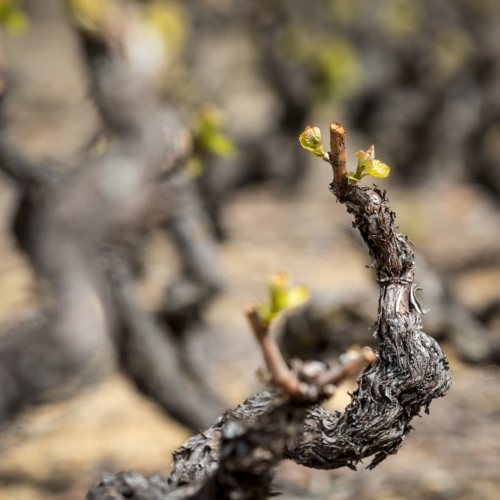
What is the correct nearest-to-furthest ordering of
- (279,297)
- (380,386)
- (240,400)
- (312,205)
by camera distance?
(279,297) → (380,386) → (240,400) → (312,205)

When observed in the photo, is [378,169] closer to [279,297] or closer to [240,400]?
[279,297]

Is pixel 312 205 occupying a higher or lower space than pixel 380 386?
higher

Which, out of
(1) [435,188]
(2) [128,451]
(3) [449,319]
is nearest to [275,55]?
(1) [435,188]

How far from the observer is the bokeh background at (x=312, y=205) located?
6.80ft

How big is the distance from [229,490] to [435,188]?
5.47 metres

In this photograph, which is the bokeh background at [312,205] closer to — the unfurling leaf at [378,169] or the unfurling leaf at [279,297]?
the unfurling leaf at [279,297]

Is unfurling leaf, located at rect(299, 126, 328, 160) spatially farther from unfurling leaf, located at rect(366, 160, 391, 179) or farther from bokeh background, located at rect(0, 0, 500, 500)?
bokeh background, located at rect(0, 0, 500, 500)

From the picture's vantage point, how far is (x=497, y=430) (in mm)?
2145

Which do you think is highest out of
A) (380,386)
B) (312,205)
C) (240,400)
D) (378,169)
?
(312,205)

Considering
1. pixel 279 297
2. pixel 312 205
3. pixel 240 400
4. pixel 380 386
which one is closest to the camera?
pixel 279 297

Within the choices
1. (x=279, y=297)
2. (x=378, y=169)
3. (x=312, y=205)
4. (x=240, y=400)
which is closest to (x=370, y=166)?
(x=378, y=169)

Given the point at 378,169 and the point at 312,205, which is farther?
the point at 312,205

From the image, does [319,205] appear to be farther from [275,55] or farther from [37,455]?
[37,455]

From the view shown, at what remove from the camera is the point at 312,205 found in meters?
5.73
